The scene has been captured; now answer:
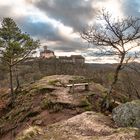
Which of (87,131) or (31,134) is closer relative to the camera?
(87,131)

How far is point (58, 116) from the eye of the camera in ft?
69.2

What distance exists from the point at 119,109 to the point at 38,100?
10.2 metres

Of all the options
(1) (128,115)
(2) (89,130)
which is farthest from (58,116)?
(1) (128,115)

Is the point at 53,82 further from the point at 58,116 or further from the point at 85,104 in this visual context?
the point at 58,116

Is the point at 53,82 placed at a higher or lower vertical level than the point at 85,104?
higher

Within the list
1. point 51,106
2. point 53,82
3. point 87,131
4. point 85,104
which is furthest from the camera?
point 53,82

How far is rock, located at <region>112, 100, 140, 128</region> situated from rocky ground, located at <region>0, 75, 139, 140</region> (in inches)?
19.4

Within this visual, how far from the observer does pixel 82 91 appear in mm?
26312

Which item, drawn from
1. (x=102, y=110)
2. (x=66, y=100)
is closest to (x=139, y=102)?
(x=102, y=110)

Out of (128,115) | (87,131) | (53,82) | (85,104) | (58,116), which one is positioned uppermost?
(53,82)

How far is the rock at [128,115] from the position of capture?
53.8 ft

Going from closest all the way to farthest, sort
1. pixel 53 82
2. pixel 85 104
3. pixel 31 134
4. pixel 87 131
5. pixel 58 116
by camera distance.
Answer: pixel 87 131
pixel 31 134
pixel 58 116
pixel 85 104
pixel 53 82

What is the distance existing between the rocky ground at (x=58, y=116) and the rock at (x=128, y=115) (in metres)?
0.49

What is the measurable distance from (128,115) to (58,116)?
6.13 m
